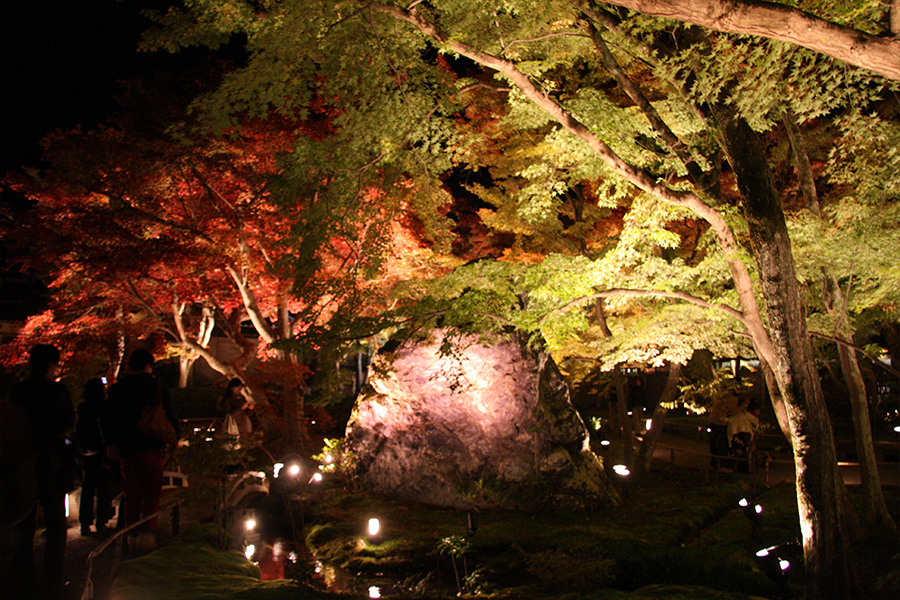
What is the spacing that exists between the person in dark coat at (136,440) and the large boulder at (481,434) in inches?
188

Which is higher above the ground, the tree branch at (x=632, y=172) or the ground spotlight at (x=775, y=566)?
the tree branch at (x=632, y=172)

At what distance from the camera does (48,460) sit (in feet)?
13.0

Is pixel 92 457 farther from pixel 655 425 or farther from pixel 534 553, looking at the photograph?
pixel 655 425

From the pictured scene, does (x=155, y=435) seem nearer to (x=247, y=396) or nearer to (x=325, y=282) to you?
(x=325, y=282)

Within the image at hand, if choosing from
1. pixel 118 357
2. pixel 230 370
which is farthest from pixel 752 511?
pixel 118 357

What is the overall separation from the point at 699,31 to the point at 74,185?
39.7 feet

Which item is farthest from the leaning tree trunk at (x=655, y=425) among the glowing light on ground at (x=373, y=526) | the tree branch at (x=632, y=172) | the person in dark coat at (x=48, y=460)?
the person in dark coat at (x=48, y=460)

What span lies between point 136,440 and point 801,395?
709 cm

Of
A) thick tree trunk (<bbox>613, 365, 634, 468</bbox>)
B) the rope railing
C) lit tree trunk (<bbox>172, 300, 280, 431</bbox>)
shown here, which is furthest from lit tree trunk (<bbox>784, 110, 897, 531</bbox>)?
lit tree trunk (<bbox>172, 300, 280, 431</bbox>)

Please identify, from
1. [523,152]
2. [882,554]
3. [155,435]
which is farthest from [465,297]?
[882,554]

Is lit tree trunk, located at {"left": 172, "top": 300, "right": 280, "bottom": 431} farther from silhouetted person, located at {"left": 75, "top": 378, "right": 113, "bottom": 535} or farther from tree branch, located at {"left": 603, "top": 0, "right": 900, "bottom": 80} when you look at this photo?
tree branch, located at {"left": 603, "top": 0, "right": 900, "bottom": 80}

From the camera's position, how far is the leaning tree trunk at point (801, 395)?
5703 millimetres

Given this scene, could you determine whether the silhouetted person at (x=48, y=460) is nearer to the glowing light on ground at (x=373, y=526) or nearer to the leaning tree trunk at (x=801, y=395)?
the glowing light on ground at (x=373, y=526)

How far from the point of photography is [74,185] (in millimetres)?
10875
